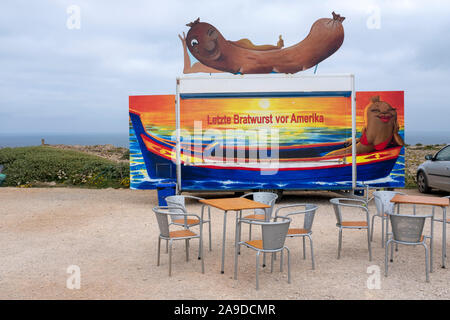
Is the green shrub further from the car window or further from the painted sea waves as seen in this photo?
the car window

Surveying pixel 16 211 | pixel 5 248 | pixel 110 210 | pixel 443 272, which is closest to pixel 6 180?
pixel 16 211

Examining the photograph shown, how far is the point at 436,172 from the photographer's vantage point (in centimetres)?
1068

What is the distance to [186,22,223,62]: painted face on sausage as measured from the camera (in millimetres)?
9484

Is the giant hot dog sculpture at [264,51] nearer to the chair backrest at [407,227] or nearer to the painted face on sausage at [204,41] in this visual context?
the painted face on sausage at [204,41]

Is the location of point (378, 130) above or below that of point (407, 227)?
above

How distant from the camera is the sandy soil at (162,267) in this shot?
14.0 feet

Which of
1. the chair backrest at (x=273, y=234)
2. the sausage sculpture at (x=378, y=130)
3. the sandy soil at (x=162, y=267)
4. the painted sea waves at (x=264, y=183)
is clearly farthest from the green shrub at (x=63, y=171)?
the chair backrest at (x=273, y=234)

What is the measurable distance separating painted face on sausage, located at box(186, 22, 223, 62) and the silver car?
570 centimetres

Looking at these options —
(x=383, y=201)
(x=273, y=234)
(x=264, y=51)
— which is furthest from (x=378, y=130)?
(x=273, y=234)

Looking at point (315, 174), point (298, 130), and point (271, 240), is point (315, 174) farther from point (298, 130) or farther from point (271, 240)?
point (271, 240)

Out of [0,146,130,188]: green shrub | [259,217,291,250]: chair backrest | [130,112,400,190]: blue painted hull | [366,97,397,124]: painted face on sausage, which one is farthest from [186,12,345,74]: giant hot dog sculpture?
[259,217,291,250]: chair backrest

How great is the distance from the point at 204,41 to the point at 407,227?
629 cm

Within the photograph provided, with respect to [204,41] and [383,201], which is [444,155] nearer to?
[383,201]

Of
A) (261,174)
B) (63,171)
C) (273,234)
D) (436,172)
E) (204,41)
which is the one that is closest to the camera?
(273,234)
